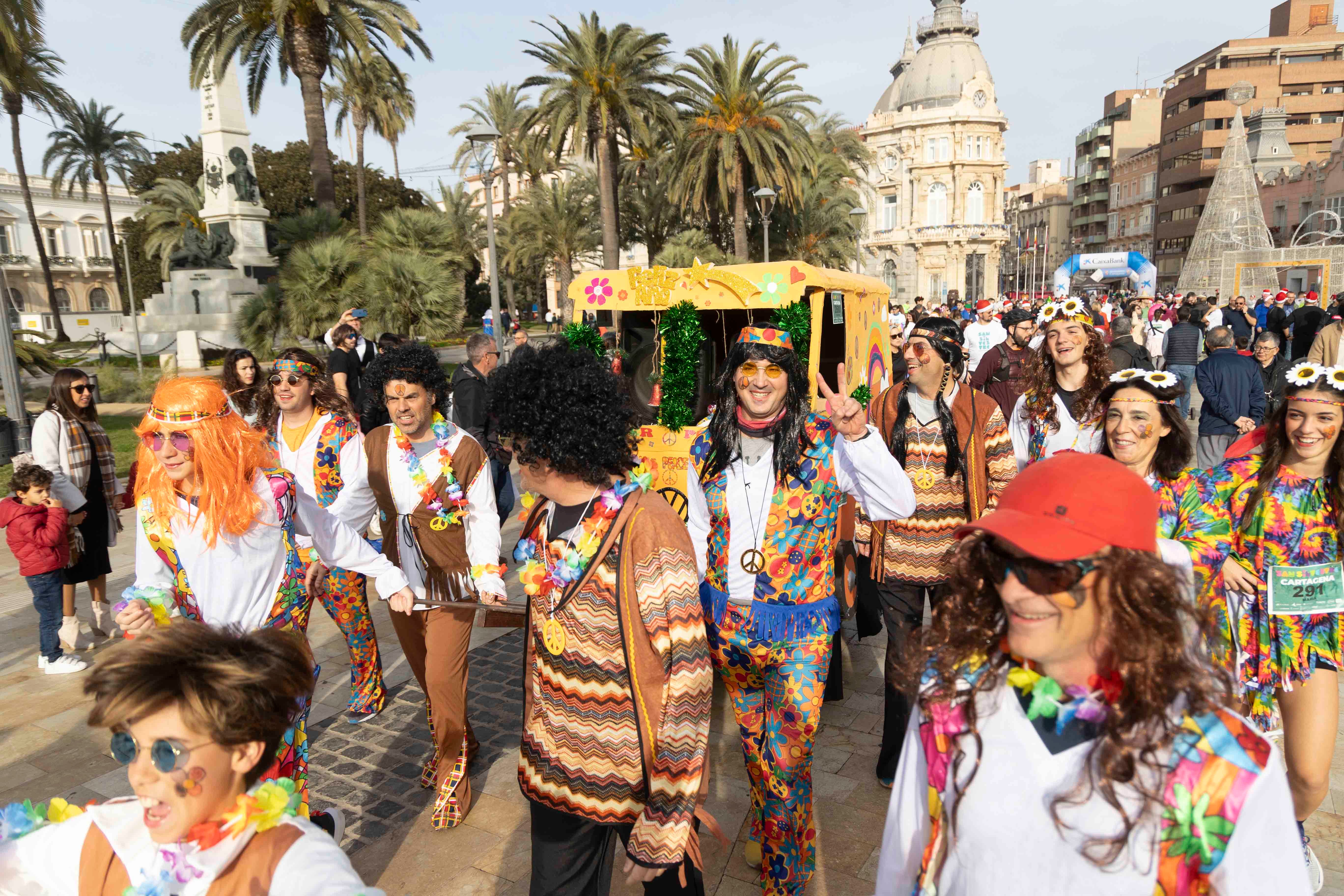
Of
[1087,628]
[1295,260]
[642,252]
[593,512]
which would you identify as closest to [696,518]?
[593,512]

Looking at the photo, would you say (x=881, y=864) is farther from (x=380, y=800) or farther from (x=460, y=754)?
(x=380, y=800)

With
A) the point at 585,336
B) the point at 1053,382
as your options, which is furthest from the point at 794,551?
the point at 585,336

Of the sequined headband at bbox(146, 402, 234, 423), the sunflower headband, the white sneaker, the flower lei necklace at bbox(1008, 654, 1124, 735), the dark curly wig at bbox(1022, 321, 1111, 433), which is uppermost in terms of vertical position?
the sunflower headband

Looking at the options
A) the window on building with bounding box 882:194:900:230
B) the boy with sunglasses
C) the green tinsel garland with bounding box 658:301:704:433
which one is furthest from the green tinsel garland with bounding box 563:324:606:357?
the window on building with bounding box 882:194:900:230

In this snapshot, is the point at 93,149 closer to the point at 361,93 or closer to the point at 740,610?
the point at 361,93

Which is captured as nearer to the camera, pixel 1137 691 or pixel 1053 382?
pixel 1137 691

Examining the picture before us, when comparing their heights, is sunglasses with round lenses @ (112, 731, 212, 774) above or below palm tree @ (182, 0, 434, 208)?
below

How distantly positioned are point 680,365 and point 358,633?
293cm

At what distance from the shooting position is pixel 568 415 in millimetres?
2367

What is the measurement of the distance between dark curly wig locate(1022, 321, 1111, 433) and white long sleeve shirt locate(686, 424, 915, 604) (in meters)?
1.78

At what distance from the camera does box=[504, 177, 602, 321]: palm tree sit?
122 feet

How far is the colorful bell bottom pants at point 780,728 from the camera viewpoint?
2857 millimetres

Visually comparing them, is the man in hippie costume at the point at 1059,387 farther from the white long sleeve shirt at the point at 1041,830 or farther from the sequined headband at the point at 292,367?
the sequined headband at the point at 292,367

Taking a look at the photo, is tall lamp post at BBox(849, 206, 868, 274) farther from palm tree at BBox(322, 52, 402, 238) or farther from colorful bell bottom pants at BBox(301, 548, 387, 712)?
colorful bell bottom pants at BBox(301, 548, 387, 712)
